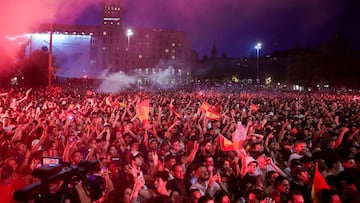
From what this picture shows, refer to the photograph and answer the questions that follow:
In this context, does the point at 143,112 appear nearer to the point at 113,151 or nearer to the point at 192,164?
the point at 113,151

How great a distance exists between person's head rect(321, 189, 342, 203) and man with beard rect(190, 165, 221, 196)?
1.52m

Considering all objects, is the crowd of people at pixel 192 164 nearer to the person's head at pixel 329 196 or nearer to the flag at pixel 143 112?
the person's head at pixel 329 196

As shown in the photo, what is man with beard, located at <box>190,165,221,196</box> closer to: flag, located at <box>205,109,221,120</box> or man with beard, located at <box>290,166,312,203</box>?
man with beard, located at <box>290,166,312,203</box>

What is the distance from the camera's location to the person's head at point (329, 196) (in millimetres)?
4707

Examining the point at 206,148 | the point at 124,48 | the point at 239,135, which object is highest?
the point at 124,48

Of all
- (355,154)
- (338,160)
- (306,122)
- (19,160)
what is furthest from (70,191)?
(306,122)

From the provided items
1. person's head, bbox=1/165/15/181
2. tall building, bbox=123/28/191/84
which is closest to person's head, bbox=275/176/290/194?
person's head, bbox=1/165/15/181

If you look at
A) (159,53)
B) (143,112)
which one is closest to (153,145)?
(143,112)

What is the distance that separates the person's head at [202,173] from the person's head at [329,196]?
178cm

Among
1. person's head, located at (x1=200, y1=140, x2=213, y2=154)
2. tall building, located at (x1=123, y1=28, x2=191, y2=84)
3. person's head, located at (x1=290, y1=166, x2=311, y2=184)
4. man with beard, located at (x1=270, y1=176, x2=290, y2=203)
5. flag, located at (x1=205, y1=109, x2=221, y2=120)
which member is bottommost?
man with beard, located at (x1=270, y1=176, x2=290, y2=203)

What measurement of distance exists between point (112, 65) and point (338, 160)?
284 feet

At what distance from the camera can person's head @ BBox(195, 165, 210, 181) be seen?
5766 mm

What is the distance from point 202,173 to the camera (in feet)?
19.0

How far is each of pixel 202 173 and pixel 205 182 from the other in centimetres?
15
